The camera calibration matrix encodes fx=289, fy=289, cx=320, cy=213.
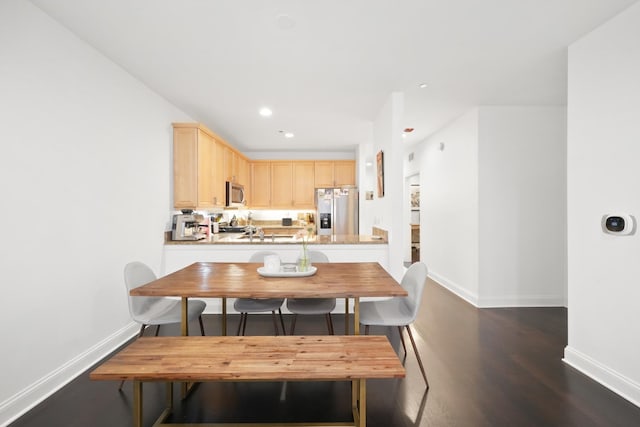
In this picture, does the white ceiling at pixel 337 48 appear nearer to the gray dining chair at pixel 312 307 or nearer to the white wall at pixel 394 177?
the white wall at pixel 394 177

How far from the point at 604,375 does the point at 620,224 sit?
1.12m

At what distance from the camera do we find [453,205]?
4520 millimetres

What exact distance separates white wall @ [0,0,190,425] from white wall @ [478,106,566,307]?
13.6ft

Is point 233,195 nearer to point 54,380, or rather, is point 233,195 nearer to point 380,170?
point 380,170

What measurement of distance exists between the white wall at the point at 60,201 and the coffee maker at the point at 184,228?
0.57m

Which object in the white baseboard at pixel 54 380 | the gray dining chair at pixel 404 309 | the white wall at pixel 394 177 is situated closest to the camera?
the white baseboard at pixel 54 380

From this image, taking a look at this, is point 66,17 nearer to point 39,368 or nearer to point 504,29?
point 39,368

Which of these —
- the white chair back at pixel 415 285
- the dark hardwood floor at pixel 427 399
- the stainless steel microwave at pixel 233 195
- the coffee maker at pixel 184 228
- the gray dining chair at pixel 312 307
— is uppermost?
the stainless steel microwave at pixel 233 195

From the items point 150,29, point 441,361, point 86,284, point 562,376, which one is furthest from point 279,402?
point 150,29

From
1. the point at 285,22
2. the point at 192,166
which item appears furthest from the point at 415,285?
the point at 192,166

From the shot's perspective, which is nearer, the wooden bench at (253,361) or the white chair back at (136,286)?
the wooden bench at (253,361)

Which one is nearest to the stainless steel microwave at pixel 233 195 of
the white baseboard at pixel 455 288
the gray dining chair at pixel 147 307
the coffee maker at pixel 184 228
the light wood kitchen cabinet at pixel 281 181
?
the coffee maker at pixel 184 228

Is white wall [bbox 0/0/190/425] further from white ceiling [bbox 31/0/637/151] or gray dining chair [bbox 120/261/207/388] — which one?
gray dining chair [bbox 120/261/207/388]

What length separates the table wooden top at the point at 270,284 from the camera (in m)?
1.80
